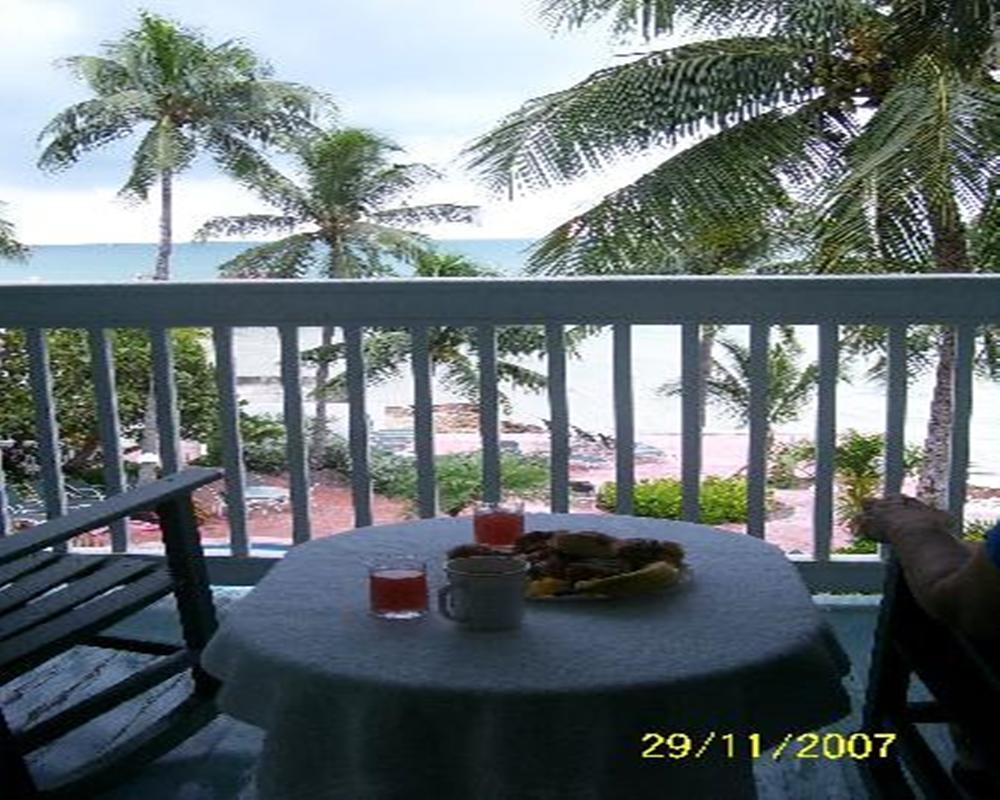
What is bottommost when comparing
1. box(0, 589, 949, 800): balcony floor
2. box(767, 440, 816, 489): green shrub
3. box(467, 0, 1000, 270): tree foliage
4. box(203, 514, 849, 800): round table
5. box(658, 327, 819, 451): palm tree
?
box(767, 440, 816, 489): green shrub

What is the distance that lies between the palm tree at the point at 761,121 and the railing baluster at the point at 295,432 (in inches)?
258

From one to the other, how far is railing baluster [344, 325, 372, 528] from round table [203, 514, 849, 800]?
147cm

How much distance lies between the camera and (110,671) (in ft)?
8.87

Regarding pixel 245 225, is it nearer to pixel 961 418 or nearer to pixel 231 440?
pixel 231 440

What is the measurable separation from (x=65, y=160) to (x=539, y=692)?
67.2ft

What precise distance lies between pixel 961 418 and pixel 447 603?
6.08 ft

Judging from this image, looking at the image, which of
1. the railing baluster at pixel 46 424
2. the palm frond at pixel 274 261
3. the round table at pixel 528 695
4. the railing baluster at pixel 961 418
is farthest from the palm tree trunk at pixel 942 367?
the palm frond at pixel 274 261

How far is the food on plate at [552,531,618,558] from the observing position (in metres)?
1.61

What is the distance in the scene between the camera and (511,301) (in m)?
2.82

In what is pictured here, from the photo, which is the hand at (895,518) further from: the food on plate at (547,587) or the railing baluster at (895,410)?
the railing baluster at (895,410)

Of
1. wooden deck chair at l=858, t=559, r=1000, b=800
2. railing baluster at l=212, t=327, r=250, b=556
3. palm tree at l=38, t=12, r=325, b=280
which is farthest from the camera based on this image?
palm tree at l=38, t=12, r=325, b=280

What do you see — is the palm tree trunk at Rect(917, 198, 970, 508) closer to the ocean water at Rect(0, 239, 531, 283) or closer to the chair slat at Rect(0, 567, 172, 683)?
the chair slat at Rect(0, 567, 172, 683)

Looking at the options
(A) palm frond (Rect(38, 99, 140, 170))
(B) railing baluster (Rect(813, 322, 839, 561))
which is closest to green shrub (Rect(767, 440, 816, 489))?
(A) palm frond (Rect(38, 99, 140, 170))

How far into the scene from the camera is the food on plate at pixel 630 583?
151cm
